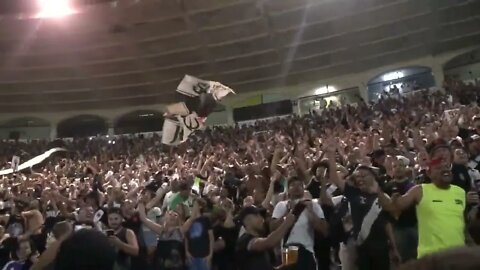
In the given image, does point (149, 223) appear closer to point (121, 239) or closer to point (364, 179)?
point (121, 239)

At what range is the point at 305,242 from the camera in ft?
13.6

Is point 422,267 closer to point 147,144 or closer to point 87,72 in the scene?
point 147,144

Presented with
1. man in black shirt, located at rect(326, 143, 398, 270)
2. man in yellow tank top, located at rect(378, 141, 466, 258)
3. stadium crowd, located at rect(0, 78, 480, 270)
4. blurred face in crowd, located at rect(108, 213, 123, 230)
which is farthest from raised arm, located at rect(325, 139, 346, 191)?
blurred face in crowd, located at rect(108, 213, 123, 230)

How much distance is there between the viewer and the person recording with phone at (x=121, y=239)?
15.5 ft

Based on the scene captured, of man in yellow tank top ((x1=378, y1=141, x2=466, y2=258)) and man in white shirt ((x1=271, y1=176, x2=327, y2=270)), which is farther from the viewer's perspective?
man in white shirt ((x1=271, y1=176, x2=327, y2=270))

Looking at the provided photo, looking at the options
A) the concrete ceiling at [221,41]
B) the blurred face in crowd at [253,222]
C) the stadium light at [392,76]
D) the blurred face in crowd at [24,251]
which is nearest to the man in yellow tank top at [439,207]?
the blurred face in crowd at [253,222]

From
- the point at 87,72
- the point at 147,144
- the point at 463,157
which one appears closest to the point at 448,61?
the point at 147,144

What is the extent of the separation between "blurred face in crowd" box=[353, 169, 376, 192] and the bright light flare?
1927cm

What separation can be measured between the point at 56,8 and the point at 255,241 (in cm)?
1969

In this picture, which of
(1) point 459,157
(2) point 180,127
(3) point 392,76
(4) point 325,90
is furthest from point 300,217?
(4) point 325,90

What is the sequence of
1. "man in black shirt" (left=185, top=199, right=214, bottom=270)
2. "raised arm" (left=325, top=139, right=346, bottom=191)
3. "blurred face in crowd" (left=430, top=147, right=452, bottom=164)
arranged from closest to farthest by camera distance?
"blurred face in crowd" (left=430, top=147, right=452, bottom=164)
"raised arm" (left=325, top=139, right=346, bottom=191)
"man in black shirt" (left=185, top=199, right=214, bottom=270)

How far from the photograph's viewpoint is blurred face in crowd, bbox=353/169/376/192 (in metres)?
4.04

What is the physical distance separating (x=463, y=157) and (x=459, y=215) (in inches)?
34.7

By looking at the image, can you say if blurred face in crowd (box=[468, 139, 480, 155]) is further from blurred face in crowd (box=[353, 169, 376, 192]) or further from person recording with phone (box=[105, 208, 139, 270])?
person recording with phone (box=[105, 208, 139, 270])
